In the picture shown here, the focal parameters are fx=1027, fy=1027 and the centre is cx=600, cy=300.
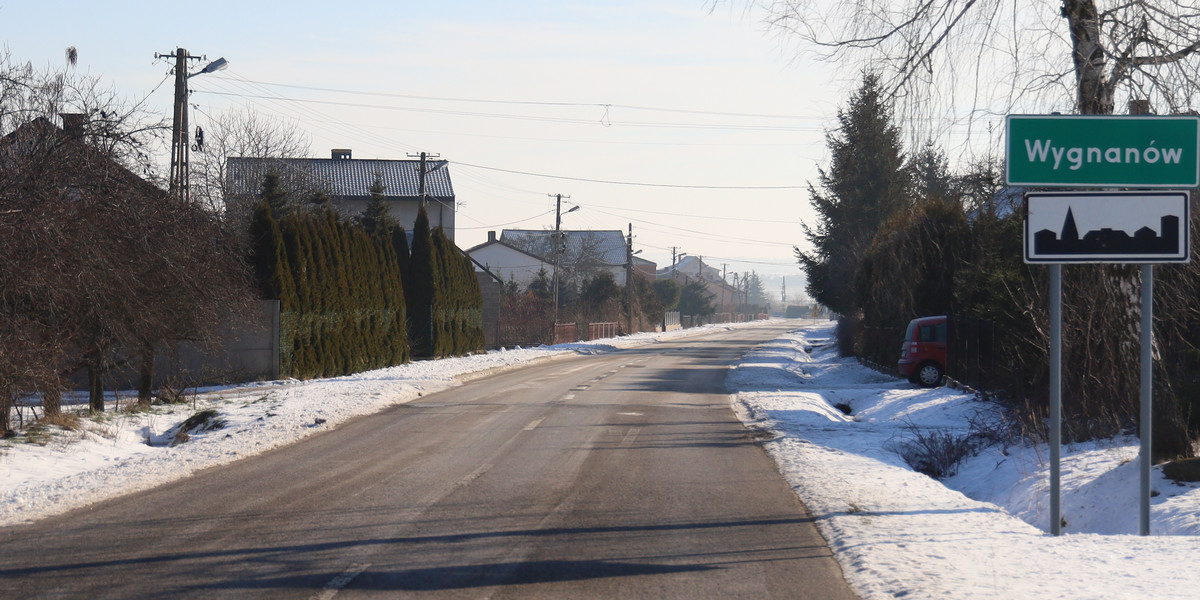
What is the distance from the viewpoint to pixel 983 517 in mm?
8266

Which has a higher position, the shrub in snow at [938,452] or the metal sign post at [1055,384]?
the metal sign post at [1055,384]

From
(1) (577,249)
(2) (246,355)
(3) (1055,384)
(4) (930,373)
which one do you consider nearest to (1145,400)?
(3) (1055,384)

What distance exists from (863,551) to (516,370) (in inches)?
1032

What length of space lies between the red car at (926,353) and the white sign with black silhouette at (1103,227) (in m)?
18.8

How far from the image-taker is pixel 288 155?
5809 cm

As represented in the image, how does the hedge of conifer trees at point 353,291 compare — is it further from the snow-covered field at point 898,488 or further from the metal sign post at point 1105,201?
the metal sign post at point 1105,201

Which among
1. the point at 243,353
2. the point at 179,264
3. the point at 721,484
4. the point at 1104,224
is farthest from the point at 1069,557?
the point at 243,353

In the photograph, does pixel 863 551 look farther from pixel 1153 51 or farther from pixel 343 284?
pixel 343 284

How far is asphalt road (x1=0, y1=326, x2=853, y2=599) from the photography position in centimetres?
608

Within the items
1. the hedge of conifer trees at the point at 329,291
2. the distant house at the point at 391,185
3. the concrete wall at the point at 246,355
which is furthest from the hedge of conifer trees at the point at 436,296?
the distant house at the point at 391,185

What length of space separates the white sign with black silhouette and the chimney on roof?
969cm

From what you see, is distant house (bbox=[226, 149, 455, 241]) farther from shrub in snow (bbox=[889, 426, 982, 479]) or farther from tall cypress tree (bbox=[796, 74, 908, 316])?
shrub in snow (bbox=[889, 426, 982, 479])

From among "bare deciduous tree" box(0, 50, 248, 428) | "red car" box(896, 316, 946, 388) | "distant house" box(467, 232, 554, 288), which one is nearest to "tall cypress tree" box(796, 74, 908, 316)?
"red car" box(896, 316, 946, 388)

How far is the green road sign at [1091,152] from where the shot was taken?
24.3 feet
